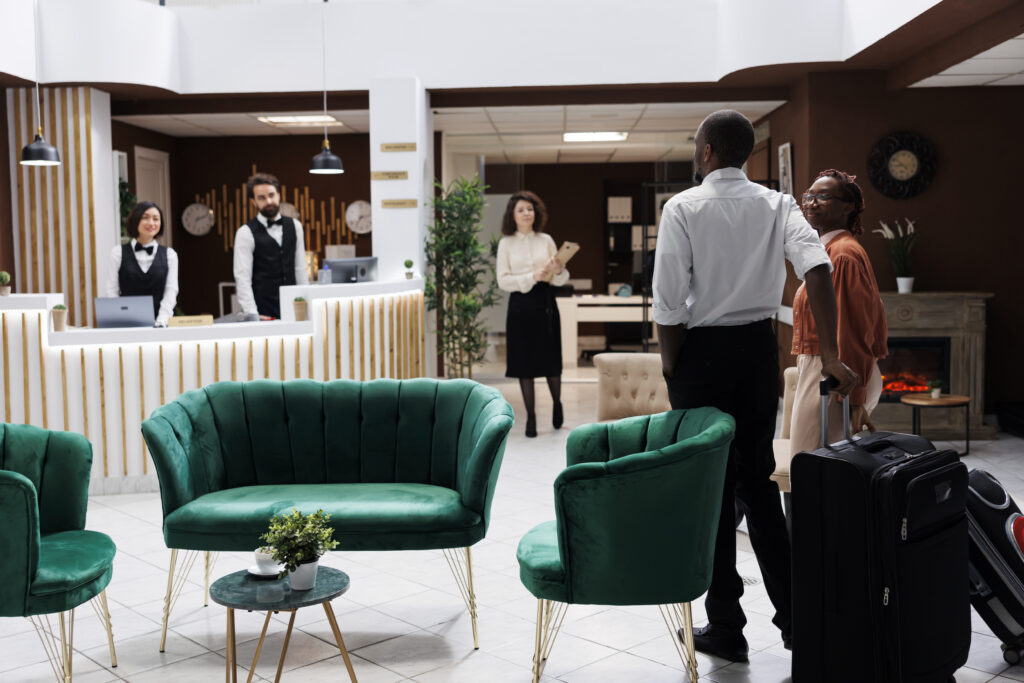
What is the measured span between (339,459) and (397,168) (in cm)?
499

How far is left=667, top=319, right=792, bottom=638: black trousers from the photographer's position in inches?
129

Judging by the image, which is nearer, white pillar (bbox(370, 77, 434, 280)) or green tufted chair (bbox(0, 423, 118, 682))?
green tufted chair (bbox(0, 423, 118, 682))

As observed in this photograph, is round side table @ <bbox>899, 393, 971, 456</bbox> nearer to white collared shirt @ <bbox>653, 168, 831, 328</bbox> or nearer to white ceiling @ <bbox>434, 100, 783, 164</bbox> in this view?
A: white ceiling @ <bbox>434, 100, 783, 164</bbox>

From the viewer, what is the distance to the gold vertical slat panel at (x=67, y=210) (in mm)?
8734

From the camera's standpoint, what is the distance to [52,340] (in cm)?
598

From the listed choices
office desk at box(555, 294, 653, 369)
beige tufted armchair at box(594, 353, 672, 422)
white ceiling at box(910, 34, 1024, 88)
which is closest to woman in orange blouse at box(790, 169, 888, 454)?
beige tufted armchair at box(594, 353, 672, 422)

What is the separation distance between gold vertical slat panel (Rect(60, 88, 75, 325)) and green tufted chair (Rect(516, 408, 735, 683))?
730cm

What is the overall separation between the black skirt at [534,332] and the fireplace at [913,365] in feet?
8.79

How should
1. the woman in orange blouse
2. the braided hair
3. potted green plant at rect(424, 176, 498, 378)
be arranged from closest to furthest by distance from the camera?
the woman in orange blouse < the braided hair < potted green plant at rect(424, 176, 498, 378)

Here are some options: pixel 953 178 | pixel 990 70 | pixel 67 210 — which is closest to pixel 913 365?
pixel 953 178

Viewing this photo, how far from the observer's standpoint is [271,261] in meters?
7.08

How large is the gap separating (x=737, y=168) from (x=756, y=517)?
47.4 inches

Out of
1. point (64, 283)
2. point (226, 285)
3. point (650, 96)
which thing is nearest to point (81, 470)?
point (64, 283)

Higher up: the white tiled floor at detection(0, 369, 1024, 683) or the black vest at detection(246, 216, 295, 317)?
the black vest at detection(246, 216, 295, 317)
